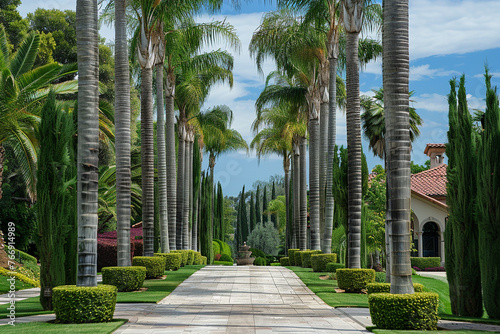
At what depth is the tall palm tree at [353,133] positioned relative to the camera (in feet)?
60.0

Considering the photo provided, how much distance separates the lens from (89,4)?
1201 cm

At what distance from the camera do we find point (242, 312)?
42.3 feet

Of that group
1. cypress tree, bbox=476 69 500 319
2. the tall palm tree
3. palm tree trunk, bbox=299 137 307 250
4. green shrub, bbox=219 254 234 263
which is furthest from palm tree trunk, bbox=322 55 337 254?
green shrub, bbox=219 254 234 263

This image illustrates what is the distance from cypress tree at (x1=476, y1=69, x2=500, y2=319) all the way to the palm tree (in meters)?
14.1

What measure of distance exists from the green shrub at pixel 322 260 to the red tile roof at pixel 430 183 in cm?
1760

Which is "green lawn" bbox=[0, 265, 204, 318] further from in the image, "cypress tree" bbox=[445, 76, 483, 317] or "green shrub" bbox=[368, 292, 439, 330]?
"cypress tree" bbox=[445, 76, 483, 317]

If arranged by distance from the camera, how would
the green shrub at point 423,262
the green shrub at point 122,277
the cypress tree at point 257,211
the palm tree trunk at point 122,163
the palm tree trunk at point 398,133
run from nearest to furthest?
the palm tree trunk at point 398,133, the green shrub at point 122,277, the palm tree trunk at point 122,163, the green shrub at point 423,262, the cypress tree at point 257,211

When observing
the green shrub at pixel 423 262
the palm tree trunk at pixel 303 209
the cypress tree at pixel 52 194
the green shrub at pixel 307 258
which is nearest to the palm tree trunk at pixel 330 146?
the green shrub at pixel 307 258

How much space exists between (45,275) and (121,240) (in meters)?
5.39

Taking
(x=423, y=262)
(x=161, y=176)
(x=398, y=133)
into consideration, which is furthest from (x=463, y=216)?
(x=423, y=262)

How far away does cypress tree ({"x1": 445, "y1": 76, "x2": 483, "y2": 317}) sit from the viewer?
532 inches

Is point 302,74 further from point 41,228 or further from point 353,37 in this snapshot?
point 41,228

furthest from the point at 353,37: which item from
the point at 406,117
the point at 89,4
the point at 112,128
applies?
the point at 112,128

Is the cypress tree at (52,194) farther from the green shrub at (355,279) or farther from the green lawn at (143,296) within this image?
the green shrub at (355,279)
